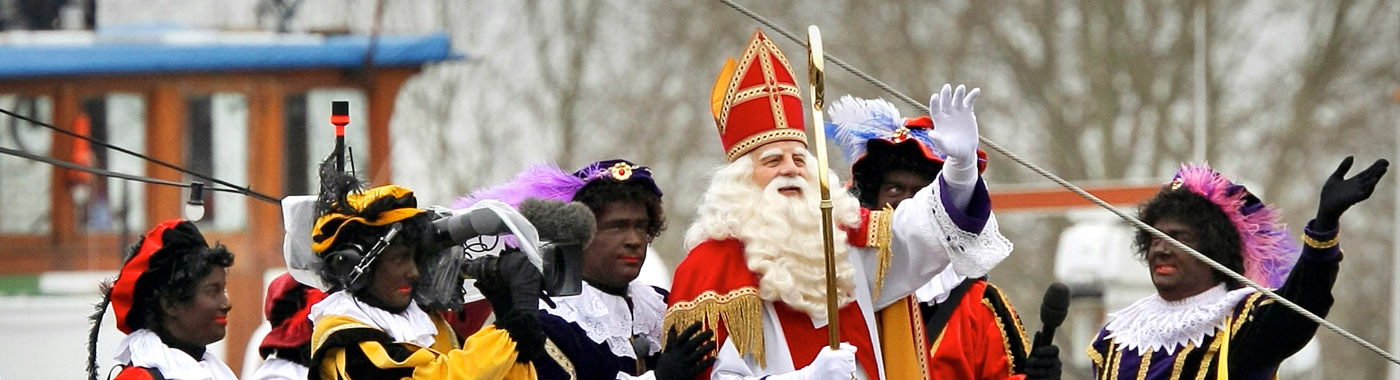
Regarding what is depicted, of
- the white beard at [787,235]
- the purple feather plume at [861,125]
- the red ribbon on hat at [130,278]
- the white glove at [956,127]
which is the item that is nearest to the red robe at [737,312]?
the white beard at [787,235]

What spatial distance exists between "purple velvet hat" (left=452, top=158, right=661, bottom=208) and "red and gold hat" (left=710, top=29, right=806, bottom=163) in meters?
0.57

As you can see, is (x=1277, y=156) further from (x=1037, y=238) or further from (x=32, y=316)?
(x=32, y=316)

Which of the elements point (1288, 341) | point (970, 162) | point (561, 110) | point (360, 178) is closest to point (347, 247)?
point (360, 178)

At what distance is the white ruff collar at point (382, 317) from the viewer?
6203 millimetres

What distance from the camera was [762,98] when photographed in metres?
6.53

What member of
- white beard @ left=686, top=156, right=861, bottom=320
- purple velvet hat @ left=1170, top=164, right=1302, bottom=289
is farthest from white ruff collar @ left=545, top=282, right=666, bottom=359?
purple velvet hat @ left=1170, top=164, right=1302, bottom=289

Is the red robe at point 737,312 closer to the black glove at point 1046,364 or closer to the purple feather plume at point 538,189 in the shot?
the black glove at point 1046,364

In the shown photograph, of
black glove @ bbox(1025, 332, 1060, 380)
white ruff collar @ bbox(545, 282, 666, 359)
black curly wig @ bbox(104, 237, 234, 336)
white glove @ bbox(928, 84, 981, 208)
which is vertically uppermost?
white glove @ bbox(928, 84, 981, 208)

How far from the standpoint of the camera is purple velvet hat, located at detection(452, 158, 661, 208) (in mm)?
7102

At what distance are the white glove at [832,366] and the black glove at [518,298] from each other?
0.65m

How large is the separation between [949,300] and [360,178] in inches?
69.3

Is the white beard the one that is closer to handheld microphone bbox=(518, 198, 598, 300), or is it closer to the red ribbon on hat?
handheld microphone bbox=(518, 198, 598, 300)

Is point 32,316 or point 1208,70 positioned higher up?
point 1208,70

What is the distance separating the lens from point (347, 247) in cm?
628
